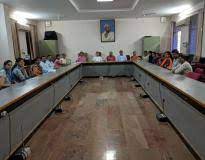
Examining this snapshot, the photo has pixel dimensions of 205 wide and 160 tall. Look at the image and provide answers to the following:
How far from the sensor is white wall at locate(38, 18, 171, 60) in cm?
951

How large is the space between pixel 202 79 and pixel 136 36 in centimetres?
659

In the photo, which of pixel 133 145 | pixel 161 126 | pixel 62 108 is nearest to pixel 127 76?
pixel 62 108

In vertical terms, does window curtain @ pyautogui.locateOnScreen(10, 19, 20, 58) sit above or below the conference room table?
above

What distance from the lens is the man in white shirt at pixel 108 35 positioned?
9.53 metres

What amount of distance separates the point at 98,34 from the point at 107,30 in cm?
47

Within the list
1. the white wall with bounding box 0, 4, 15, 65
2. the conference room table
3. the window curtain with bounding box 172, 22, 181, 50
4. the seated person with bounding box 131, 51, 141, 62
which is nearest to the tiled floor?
the conference room table

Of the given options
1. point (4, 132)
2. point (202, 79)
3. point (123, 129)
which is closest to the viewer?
point (4, 132)

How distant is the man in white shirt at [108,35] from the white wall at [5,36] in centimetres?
463

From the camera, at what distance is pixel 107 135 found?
9.48ft

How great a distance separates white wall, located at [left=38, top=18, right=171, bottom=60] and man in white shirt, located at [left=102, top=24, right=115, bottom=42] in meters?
0.20

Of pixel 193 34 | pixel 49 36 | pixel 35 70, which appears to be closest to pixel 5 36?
pixel 35 70

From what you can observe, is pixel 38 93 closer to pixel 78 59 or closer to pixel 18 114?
pixel 18 114

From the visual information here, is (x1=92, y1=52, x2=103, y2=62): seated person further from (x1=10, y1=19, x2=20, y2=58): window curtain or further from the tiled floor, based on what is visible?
the tiled floor

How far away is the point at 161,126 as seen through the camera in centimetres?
313
